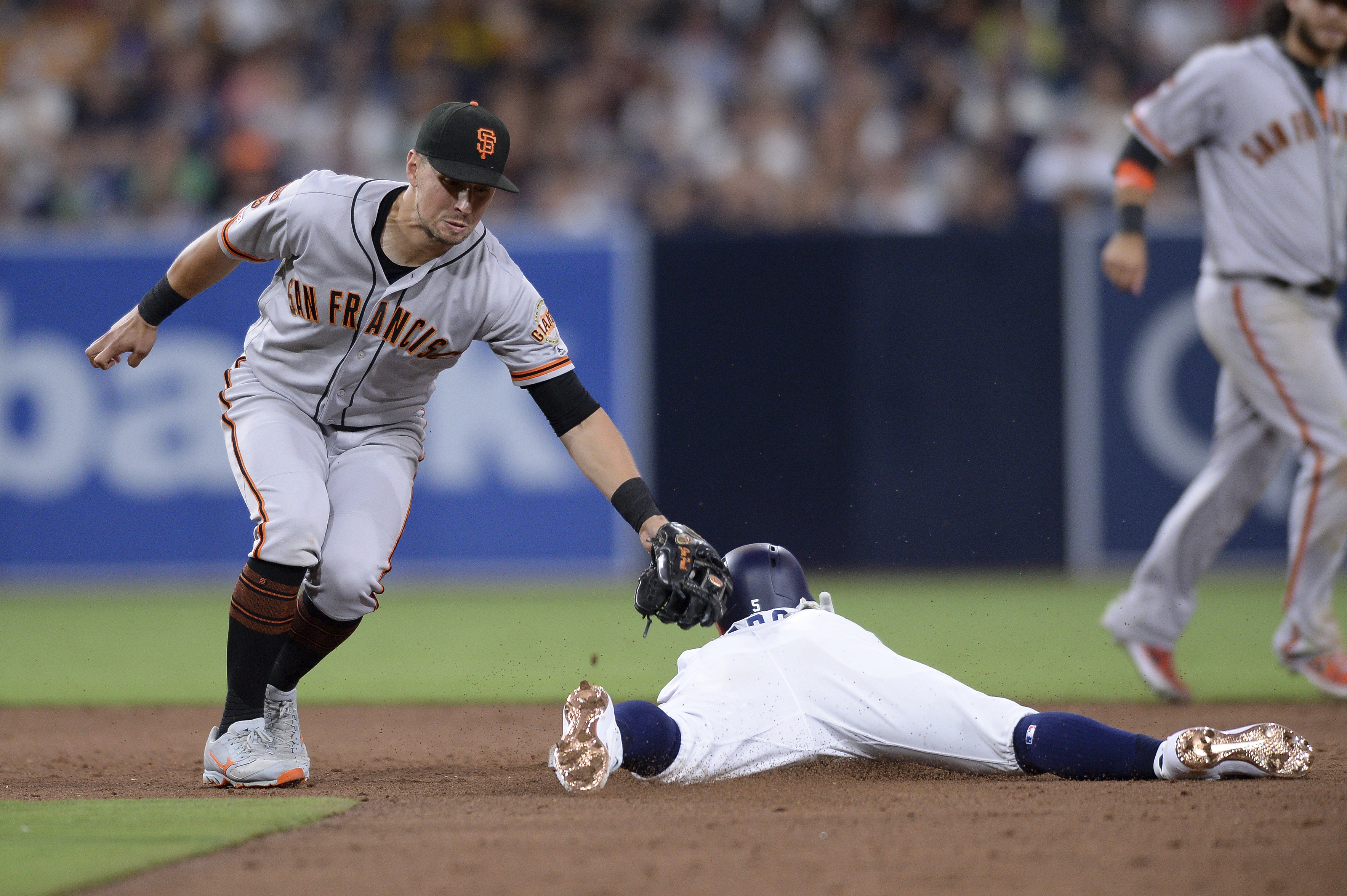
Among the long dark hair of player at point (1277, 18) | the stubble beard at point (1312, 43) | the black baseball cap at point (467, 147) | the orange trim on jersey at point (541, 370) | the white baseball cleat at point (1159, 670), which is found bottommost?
the white baseball cleat at point (1159, 670)

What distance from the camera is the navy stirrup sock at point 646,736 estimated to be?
375cm

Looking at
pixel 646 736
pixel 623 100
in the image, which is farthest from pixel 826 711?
pixel 623 100

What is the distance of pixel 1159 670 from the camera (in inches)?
235

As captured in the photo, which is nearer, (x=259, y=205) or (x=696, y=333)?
(x=259, y=205)

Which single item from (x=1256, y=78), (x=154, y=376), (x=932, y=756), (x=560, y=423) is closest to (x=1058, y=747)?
(x=932, y=756)

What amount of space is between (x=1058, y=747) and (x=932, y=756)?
1.06 ft

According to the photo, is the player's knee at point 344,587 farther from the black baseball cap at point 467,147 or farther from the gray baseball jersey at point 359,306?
the black baseball cap at point 467,147

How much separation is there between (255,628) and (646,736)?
1185 millimetres

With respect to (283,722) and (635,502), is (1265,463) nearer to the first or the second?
(635,502)

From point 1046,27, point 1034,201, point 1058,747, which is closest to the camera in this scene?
point 1058,747

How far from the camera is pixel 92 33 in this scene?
12.8m

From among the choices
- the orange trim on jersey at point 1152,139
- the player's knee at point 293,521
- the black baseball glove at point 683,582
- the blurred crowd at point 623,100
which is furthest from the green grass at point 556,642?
the blurred crowd at point 623,100

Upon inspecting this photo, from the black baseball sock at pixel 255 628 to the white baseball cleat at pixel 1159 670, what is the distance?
341cm

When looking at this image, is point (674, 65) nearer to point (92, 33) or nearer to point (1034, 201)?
point (1034, 201)
